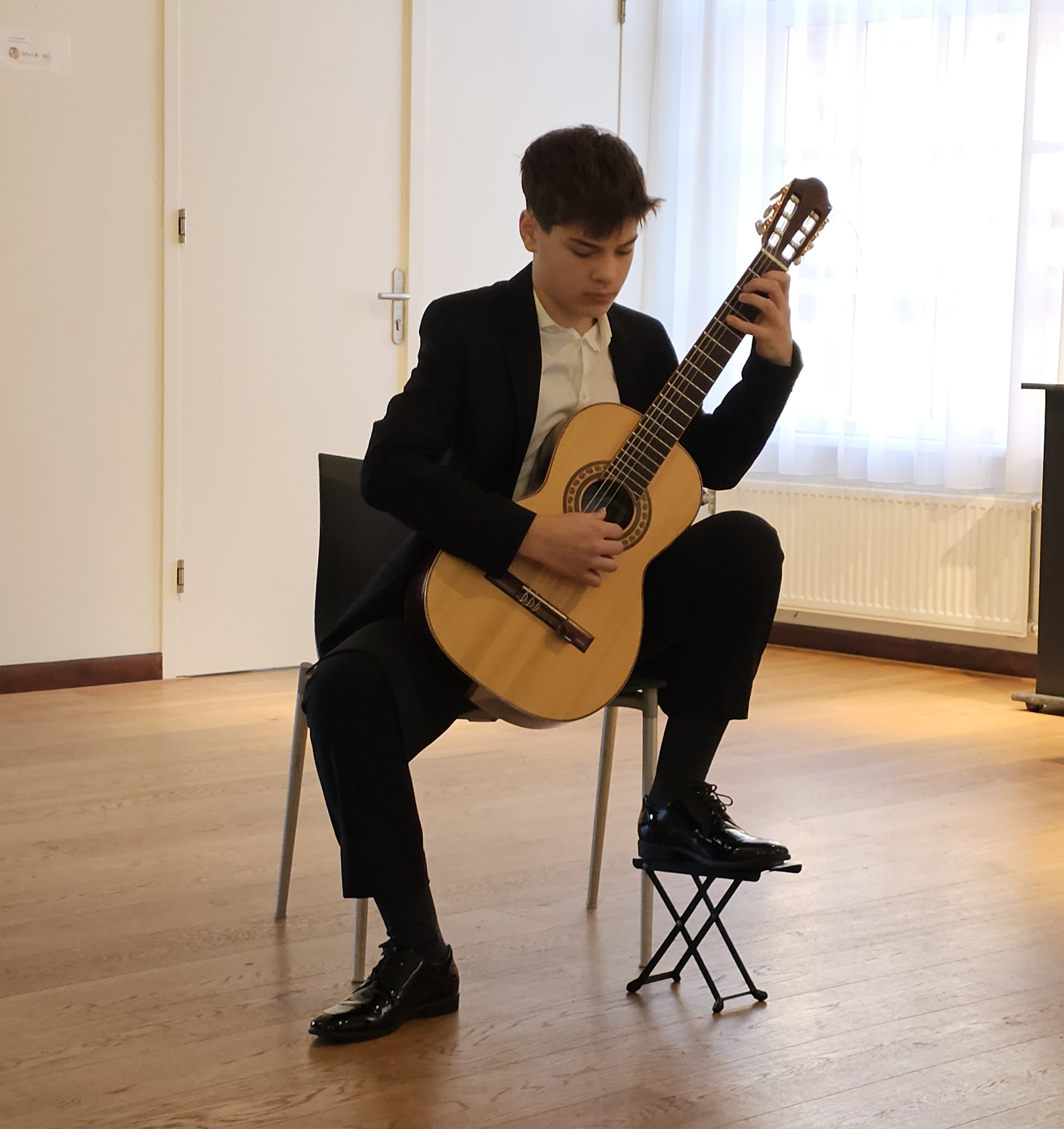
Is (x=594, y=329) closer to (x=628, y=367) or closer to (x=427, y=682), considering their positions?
(x=628, y=367)

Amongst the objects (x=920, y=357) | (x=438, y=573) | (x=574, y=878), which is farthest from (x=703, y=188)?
(x=438, y=573)

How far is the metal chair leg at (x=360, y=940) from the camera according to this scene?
1.97m

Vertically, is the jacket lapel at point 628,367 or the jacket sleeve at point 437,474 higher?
the jacket lapel at point 628,367

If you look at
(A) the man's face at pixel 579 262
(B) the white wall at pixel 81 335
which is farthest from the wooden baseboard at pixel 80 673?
(A) the man's face at pixel 579 262

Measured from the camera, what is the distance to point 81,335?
4156 mm

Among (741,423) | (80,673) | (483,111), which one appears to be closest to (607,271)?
(741,423)

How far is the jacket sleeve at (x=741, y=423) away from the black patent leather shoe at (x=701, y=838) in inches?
15.5

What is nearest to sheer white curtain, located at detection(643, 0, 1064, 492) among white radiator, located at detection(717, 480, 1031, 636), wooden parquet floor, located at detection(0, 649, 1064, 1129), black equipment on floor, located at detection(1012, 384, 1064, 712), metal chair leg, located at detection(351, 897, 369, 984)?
white radiator, located at detection(717, 480, 1031, 636)

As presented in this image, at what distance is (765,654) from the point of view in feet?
16.6

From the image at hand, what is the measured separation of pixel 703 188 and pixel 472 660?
367 cm

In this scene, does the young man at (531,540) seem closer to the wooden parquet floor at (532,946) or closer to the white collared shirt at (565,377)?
the white collared shirt at (565,377)

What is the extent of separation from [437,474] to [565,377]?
26 cm

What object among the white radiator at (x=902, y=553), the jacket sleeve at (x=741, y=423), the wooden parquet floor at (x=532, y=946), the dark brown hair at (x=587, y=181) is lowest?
the wooden parquet floor at (x=532, y=946)

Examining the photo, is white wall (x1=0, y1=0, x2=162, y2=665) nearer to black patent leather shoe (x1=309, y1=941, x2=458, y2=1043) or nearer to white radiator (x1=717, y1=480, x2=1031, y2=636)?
white radiator (x1=717, y1=480, x2=1031, y2=636)
